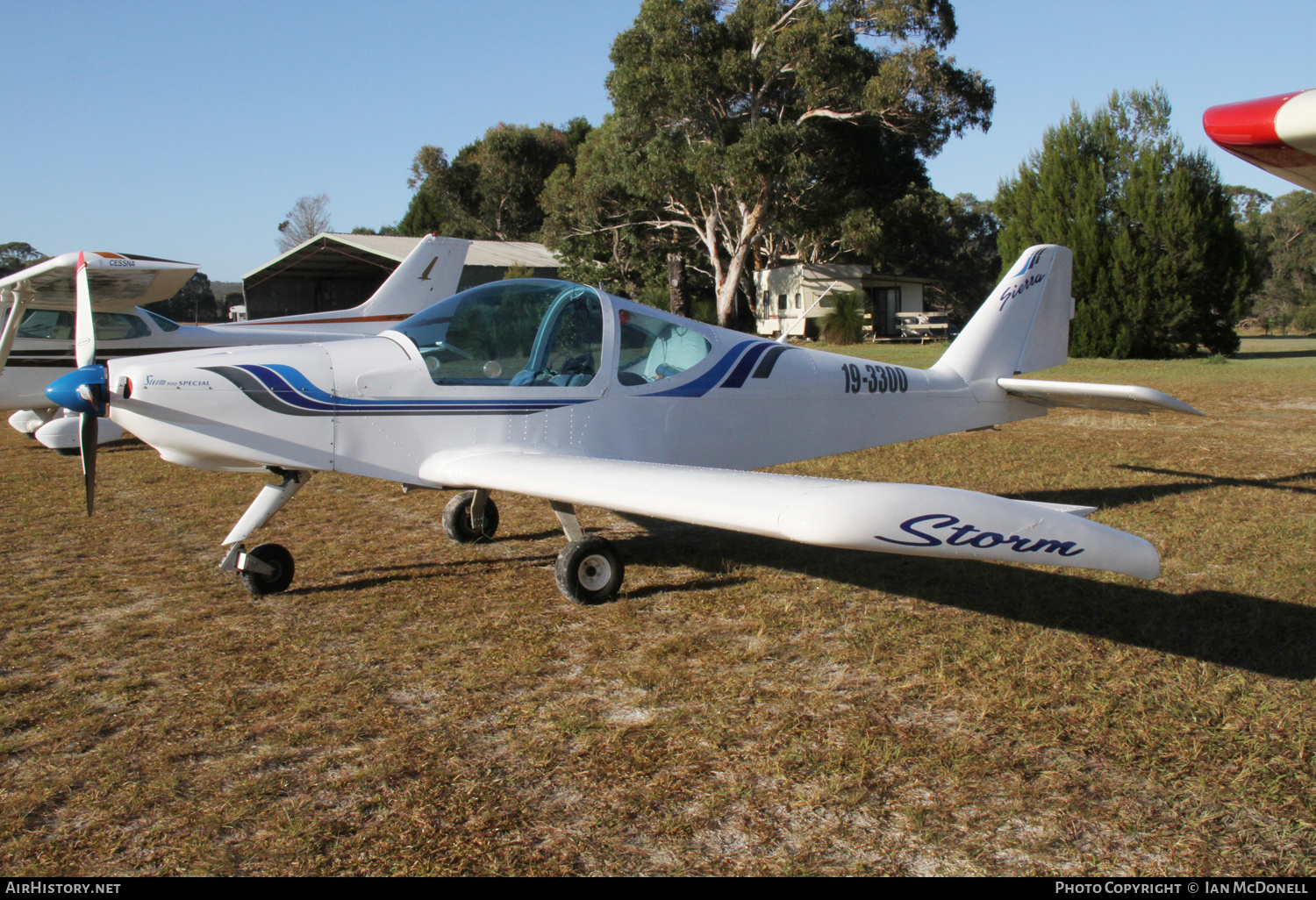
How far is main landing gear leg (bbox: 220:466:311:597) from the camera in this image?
5.11 m

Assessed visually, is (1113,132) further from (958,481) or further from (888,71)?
(958,481)

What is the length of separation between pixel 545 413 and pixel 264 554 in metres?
1.85

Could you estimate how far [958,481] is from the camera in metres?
8.22

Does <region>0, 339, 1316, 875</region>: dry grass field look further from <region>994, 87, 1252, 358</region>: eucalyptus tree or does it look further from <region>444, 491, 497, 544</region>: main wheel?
<region>994, 87, 1252, 358</region>: eucalyptus tree

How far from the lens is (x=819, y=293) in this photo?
117 feet

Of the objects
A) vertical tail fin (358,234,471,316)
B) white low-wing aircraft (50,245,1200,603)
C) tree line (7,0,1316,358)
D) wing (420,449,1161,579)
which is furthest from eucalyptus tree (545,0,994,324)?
wing (420,449,1161,579)

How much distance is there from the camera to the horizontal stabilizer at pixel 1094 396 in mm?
5855

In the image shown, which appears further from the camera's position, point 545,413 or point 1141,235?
point 1141,235

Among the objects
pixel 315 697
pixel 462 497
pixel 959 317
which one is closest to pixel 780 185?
pixel 959 317

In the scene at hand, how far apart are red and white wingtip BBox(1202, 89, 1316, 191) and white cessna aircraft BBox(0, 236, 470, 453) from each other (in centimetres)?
617

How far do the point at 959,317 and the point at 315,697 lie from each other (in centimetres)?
5417

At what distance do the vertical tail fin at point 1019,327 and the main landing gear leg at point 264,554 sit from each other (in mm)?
5022

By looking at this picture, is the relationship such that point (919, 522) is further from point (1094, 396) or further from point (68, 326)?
point (68, 326)

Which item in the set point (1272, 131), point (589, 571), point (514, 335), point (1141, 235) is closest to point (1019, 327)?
point (514, 335)
